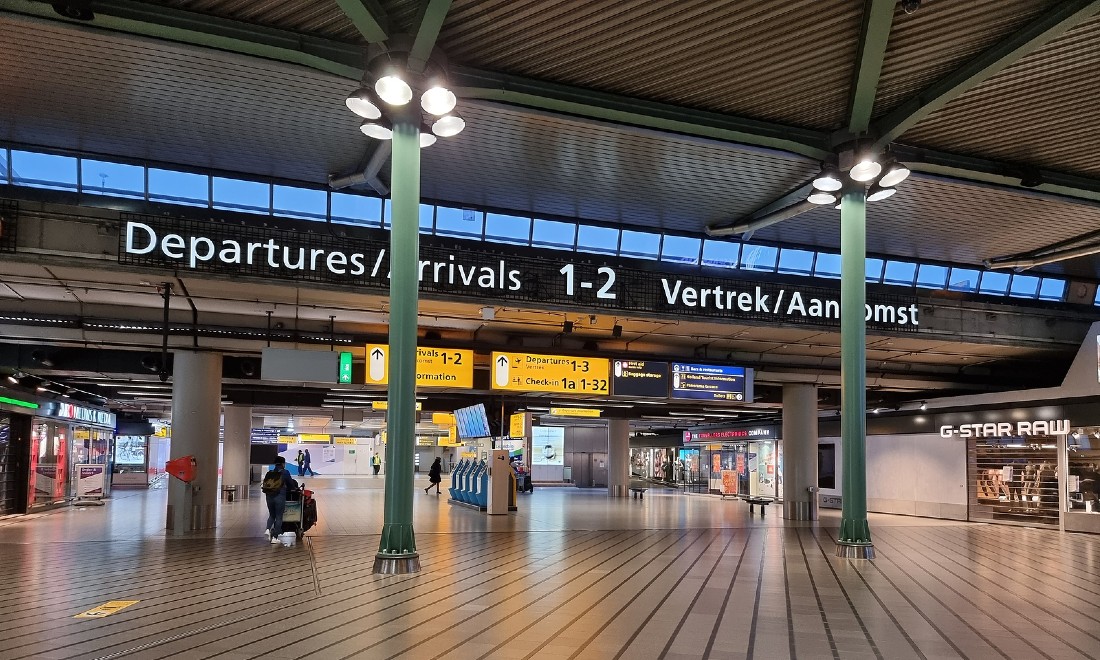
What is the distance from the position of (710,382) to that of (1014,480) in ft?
32.1

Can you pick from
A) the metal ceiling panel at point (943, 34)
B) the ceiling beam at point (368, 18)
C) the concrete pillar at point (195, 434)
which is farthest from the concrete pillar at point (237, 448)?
the metal ceiling panel at point (943, 34)

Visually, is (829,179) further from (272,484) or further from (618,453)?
(618,453)

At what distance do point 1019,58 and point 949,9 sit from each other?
108cm

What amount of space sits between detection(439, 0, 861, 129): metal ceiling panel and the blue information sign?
7422mm

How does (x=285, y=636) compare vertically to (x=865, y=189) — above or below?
below

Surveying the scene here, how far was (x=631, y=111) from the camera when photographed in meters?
11.2

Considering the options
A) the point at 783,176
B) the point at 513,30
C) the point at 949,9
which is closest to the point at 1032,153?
the point at 783,176

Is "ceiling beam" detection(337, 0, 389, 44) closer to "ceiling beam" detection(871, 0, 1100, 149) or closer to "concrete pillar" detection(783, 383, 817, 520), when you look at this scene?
"ceiling beam" detection(871, 0, 1100, 149)

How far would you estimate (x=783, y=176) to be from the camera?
14500 mm

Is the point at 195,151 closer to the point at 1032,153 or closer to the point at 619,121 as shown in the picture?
the point at 619,121

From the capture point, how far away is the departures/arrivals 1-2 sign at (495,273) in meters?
12.1

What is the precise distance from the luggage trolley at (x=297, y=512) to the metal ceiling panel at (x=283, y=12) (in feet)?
26.5

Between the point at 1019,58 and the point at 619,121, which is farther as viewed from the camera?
the point at 619,121

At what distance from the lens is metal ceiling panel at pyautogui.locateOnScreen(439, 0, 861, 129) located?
9219 millimetres
